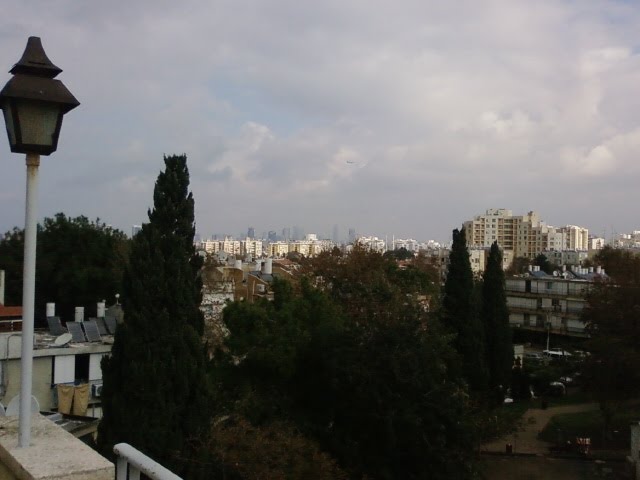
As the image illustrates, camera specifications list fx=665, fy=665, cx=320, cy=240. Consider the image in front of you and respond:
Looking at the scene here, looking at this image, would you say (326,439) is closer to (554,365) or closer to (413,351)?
(413,351)

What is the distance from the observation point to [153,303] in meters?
14.9

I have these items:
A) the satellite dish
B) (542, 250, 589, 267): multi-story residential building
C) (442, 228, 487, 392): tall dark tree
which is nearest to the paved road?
(442, 228, 487, 392): tall dark tree

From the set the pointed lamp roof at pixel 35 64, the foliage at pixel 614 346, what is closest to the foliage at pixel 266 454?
the pointed lamp roof at pixel 35 64

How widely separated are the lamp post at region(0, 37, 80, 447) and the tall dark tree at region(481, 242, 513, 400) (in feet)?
95.9

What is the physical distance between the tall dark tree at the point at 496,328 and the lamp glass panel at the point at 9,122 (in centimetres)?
2938

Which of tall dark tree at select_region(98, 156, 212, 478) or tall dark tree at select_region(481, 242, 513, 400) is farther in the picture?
tall dark tree at select_region(481, 242, 513, 400)

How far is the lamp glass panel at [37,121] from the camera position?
12.8ft

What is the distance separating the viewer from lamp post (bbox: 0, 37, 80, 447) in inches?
152

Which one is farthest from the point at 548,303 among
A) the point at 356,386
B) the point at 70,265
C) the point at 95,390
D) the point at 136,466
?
the point at 136,466

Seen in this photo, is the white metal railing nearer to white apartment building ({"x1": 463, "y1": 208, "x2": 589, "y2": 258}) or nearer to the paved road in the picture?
the paved road

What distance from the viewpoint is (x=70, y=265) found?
3475 centimetres

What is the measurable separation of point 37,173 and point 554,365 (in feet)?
116

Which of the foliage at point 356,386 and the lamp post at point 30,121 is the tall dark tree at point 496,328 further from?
the lamp post at point 30,121

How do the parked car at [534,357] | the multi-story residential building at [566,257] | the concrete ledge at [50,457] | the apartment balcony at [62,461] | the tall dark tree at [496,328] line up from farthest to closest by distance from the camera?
1. the multi-story residential building at [566,257]
2. the parked car at [534,357]
3. the tall dark tree at [496,328]
4. the concrete ledge at [50,457]
5. the apartment balcony at [62,461]
